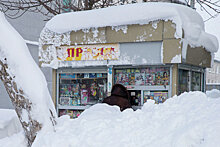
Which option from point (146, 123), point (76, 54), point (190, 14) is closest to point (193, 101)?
point (146, 123)

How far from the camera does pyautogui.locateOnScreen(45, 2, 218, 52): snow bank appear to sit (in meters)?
6.13

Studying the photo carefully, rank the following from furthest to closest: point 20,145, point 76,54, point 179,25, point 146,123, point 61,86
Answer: point 61,86
point 76,54
point 179,25
point 20,145
point 146,123

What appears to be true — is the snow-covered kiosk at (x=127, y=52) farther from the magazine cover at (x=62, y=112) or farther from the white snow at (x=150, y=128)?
the white snow at (x=150, y=128)

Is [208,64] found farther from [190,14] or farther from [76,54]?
[76,54]

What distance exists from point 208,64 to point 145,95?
226 cm

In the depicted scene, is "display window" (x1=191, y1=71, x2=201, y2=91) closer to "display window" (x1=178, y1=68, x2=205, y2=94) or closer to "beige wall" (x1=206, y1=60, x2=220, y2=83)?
"display window" (x1=178, y1=68, x2=205, y2=94)

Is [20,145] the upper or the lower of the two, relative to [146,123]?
lower

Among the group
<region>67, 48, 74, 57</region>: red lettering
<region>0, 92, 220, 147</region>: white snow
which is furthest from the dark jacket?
<region>0, 92, 220, 147</region>: white snow

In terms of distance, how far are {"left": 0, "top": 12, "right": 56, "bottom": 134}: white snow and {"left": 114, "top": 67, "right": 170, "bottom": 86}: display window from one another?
→ 354 cm

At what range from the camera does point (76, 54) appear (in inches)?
280

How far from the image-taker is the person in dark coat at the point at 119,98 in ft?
20.2

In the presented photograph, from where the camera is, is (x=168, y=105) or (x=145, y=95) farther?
(x=145, y=95)

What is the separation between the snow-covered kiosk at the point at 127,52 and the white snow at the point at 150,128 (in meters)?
2.74

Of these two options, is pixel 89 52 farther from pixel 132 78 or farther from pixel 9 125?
pixel 9 125
